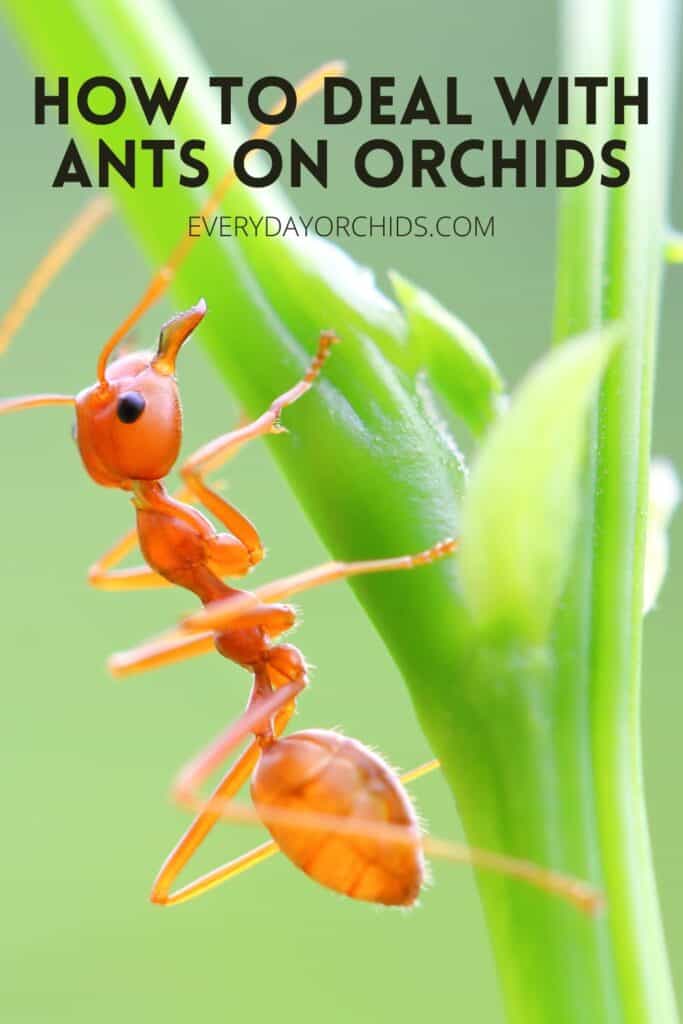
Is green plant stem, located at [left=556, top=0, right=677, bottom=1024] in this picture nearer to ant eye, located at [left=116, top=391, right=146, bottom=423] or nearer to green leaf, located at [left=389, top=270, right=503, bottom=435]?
green leaf, located at [left=389, top=270, right=503, bottom=435]

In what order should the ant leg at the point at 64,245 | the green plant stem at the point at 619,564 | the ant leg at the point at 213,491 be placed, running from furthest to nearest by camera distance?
the ant leg at the point at 213,491 < the ant leg at the point at 64,245 < the green plant stem at the point at 619,564

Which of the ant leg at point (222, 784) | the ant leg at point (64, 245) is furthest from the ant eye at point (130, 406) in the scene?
the ant leg at point (222, 784)

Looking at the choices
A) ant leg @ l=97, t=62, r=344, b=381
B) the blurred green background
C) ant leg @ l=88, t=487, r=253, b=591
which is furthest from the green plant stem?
the blurred green background

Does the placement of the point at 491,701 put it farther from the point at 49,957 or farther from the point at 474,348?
the point at 49,957

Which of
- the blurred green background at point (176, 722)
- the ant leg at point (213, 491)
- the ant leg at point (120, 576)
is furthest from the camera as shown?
the blurred green background at point (176, 722)

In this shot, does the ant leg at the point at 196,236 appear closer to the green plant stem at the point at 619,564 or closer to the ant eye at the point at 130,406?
the ant eye at the point at 130,406

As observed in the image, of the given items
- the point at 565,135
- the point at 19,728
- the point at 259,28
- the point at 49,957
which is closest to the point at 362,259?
the point at 259,28
